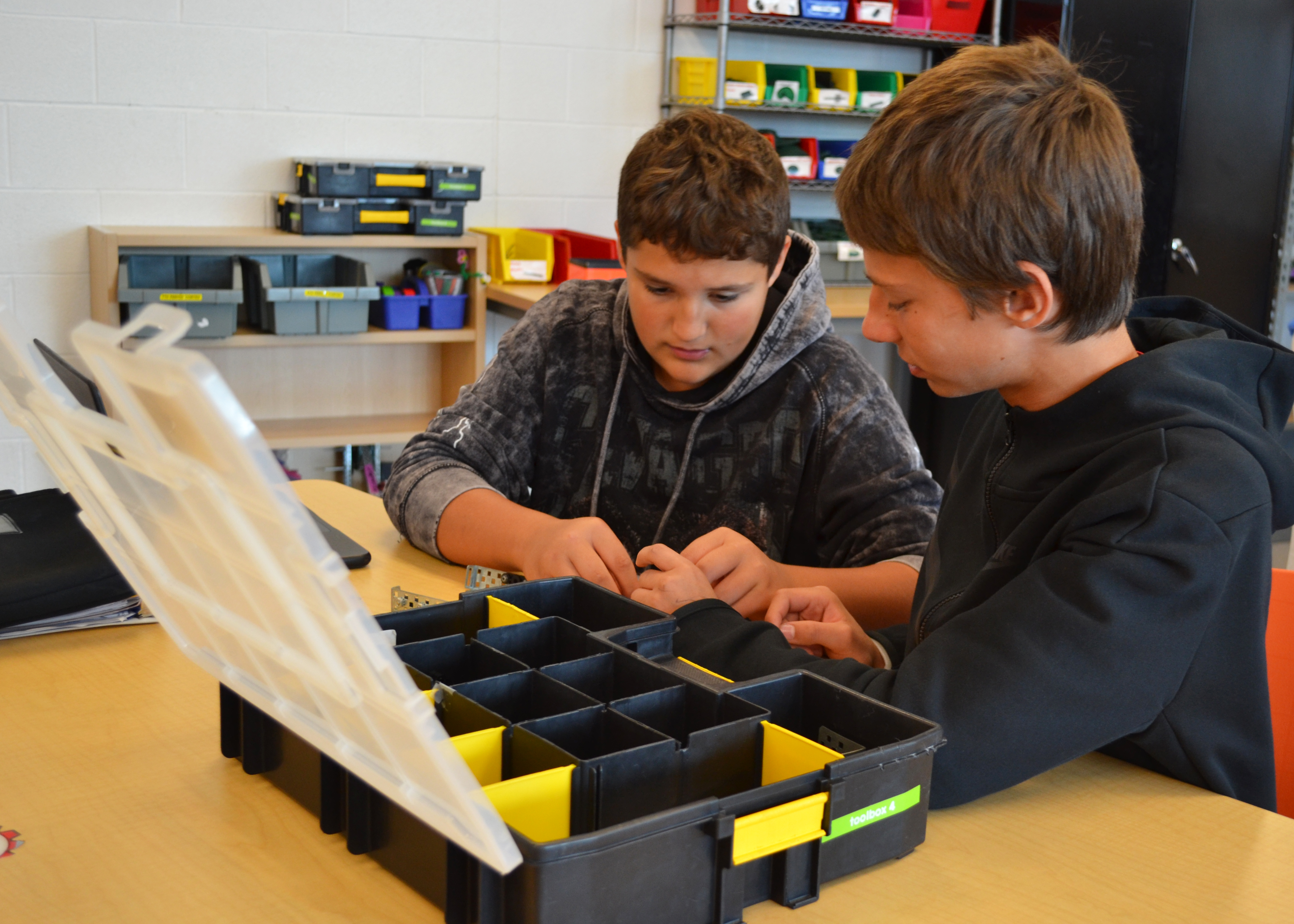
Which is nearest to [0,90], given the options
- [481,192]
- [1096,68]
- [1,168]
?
[1,168]

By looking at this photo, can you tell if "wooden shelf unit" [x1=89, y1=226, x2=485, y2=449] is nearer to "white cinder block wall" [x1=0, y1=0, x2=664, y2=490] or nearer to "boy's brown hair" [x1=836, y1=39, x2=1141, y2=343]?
"white cinder block wall" [x1=0, y1=0, x2=664, y2=490]

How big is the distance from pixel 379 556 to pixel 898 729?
0.78 metres

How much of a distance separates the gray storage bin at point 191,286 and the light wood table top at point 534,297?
26.3 inches

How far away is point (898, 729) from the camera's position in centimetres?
69

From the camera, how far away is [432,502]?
1313 millimetres

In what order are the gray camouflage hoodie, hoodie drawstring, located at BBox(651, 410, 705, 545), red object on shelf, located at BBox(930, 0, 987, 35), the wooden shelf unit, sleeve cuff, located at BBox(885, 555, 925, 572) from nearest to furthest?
sleeve cuff, located at BBox(885, 555, 925, 572) → the gray camouflage hoodie → hoodie drawstring, located at BBox(651, 410, 705, 545) → the wooden shelf unit → red object on shelf, located at BBox(930, 0, 987, 35)

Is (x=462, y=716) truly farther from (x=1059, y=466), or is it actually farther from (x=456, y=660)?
(x=1059, y=466)

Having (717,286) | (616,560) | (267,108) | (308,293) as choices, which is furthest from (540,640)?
(267,108)

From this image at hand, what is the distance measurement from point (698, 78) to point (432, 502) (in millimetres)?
2600

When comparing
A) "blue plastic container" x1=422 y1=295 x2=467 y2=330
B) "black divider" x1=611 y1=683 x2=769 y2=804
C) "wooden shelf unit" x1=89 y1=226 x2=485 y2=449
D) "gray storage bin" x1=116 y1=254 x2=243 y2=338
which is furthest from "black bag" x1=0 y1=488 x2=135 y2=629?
"blue plastic container" x1=422 y1=295 x2=467 y2=330

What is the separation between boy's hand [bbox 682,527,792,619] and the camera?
3.55 feet

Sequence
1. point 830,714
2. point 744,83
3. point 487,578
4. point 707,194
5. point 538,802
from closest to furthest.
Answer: point 538,802 < point 830,714 < point 487,578 < point 707,194 < point 744,83

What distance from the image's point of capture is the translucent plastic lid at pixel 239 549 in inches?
16.8

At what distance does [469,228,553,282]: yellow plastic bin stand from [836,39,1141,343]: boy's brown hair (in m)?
2.43
